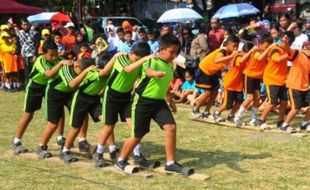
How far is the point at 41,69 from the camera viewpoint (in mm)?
6484

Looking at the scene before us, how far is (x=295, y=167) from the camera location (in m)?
6.11

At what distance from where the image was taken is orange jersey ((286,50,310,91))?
812cm

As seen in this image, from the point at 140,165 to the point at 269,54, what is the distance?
3.11 m

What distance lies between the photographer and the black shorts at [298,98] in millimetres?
8129

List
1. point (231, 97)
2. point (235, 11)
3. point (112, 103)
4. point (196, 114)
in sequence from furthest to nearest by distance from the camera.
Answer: point (235, 11) → point (196, 114) → point (231, 97) → point (112, 103)

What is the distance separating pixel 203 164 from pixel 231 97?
2984 mm

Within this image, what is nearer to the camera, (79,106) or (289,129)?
(79,106)

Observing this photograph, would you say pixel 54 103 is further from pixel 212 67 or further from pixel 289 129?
pixel 289 129

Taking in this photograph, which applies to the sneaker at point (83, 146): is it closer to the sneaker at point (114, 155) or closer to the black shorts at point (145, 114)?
the sneaker at point (114, 155)

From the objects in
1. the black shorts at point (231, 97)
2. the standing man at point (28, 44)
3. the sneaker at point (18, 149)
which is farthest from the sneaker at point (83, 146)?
the standing man at point (28, 44)

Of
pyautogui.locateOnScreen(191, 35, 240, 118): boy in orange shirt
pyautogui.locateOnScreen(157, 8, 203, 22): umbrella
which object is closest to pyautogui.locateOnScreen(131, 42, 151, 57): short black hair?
pyautogui.locateOnScreen(191, 35, 240, 118): boy in orange shirt

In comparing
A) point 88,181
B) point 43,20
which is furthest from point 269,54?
point 43,20

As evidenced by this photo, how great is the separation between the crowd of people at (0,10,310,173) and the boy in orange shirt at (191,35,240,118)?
17 mm

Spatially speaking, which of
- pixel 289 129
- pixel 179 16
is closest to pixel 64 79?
pixel 289 129
